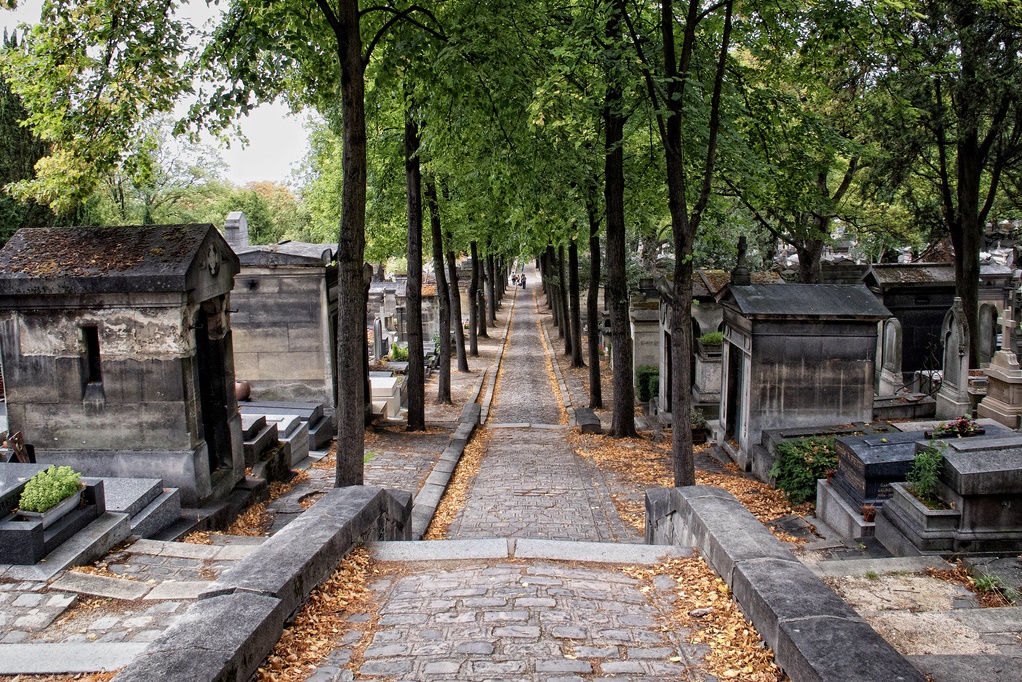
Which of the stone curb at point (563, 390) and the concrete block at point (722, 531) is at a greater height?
the concrete block at point (722, 531)

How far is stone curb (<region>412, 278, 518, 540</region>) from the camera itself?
31.8 ft

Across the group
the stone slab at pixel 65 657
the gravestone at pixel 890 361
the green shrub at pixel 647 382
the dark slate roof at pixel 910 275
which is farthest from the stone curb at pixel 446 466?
the dark slate roof at pixel 910 275

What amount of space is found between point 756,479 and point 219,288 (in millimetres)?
8016

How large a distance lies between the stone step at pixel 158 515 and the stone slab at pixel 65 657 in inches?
101

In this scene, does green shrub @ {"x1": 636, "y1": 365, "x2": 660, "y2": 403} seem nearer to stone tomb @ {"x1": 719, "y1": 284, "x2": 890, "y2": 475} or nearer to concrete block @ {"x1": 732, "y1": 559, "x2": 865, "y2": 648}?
stone tomb @ {"x1": 719, "y1": 284, "x2": 890, "y2": 475}

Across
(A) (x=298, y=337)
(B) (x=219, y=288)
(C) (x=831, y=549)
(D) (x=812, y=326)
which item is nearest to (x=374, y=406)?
(A) (x=298, y=337)

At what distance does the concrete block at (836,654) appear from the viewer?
135 inches

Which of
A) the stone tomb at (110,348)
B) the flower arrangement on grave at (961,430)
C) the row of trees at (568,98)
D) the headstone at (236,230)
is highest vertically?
the row of trees at (568,98)

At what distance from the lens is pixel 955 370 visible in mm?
14766

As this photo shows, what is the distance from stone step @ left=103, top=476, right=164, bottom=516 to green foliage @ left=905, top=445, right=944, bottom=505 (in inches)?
288

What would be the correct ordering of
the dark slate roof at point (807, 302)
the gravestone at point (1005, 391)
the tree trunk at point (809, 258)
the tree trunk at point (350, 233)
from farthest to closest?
the tree trunk at point (809, 258), the gravestone at point (1005, 391), the dark slate roof at point (807, 302), the tree trunk at point (350, 233)

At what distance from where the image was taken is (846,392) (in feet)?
38.4

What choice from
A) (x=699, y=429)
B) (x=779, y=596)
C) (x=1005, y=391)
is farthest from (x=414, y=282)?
(x=779, y=596)

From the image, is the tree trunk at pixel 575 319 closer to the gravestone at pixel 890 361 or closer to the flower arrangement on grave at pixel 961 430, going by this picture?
the gravestone at pixel 890 361
